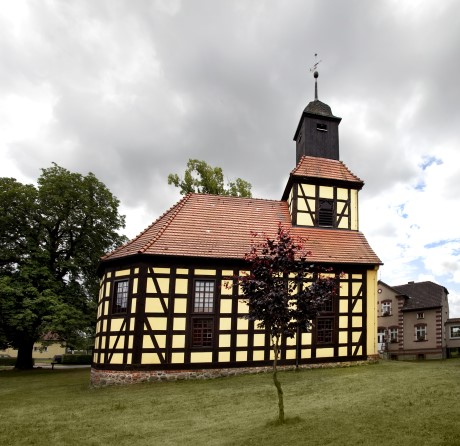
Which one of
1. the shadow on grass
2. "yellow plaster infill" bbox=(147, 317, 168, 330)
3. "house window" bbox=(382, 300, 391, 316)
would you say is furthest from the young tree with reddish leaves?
"house window" bbox=(382, 300, 391, 316)

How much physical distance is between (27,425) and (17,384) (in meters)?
11.0

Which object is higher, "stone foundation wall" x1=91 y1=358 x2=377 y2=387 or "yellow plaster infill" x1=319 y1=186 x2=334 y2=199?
"yellow plaster infill" x1=319 y1=186 x2=334 y2=199

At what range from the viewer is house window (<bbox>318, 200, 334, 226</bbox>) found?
79.0ft

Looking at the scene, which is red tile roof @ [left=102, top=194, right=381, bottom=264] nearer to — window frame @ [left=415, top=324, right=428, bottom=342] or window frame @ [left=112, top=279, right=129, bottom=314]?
window frame @ [left=112, top=279, right=129, bottom=314]

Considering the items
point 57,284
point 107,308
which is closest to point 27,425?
point 107,308

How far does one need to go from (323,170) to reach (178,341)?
13.6 meters

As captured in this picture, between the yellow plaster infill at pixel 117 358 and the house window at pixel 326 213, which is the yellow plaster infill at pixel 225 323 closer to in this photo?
the yellow plaster infill at pixel 117 358

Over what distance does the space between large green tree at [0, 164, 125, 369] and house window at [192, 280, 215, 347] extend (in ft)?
32.2

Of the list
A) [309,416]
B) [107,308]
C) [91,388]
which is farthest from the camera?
[107,308]

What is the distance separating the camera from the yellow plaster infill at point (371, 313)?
842 inches

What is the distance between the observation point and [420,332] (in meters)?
37.5

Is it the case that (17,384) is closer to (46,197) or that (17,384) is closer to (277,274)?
(46,197)

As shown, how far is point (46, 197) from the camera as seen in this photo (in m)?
27.2

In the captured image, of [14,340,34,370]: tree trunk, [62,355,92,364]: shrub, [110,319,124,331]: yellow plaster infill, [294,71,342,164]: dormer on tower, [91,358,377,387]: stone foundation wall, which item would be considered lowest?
[62,355,92,364]: shrub
